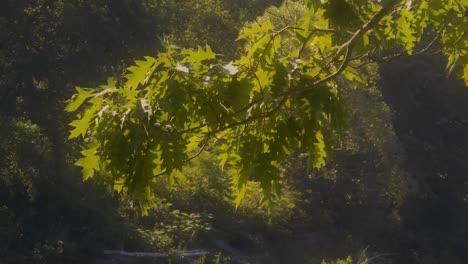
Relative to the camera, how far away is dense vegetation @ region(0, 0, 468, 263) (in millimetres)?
3027

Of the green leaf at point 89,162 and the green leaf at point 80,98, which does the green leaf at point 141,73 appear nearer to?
the green leaf at point 80,98

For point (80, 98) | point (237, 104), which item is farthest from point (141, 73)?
point (237, 104)

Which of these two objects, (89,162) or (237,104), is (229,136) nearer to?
(237,104)

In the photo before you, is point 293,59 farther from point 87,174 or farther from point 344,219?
point 344,219

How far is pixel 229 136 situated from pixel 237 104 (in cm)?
31

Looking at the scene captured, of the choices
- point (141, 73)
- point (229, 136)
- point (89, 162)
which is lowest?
point (89, 162)

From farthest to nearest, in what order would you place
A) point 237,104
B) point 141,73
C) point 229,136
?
point 229,136, point 237,104, point 141,73

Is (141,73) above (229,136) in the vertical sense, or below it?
above

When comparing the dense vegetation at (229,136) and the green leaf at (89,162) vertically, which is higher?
the dense vegetation at (229,136)

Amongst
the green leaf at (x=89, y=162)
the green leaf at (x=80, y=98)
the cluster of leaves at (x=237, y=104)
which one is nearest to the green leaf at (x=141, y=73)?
the cluster of leaves at (x=237, y=104)

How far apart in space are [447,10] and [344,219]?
2008cm

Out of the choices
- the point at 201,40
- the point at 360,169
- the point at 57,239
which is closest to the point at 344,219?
the point at 360,169

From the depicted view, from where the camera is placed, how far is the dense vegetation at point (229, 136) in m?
3.03

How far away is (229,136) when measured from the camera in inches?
133
